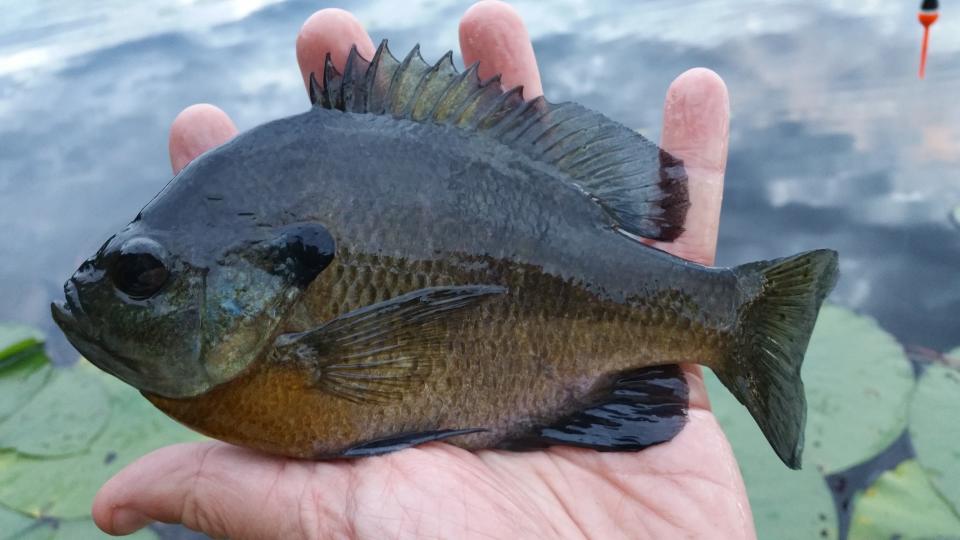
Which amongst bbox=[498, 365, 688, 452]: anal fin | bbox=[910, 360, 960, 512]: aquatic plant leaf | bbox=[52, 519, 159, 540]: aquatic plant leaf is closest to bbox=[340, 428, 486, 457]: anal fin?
bbox=[498, 365, 688, 452]: anal fin

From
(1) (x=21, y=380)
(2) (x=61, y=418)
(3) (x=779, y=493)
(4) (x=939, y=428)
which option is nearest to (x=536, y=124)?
(3) (x=779, y=493)

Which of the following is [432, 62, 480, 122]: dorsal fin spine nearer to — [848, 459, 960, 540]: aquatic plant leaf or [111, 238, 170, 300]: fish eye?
[111, 238, 170, 300]: fish eye

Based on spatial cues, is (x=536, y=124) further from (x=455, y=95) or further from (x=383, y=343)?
(x=383, y=343)

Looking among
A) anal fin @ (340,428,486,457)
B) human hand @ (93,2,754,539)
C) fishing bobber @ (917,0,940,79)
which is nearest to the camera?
human hand @ (93,2,754,539)

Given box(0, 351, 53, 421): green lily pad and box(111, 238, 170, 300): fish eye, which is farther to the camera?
box(0, 351, 53, 421): green lily pad

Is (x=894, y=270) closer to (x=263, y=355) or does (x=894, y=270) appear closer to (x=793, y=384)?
(x=793, y=384)

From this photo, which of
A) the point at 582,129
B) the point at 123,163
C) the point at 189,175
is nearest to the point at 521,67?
the point at 582,129

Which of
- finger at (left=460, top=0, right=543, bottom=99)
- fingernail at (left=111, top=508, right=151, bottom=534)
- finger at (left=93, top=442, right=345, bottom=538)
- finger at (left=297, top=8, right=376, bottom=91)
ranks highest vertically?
finger at (left=460, top=0, right=543, bottom=99)
